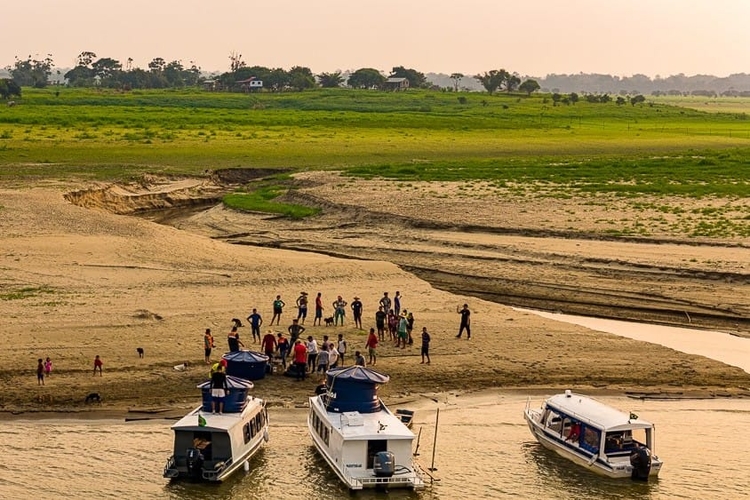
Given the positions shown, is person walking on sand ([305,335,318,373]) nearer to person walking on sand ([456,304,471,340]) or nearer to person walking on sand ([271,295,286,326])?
person walking on sand ([271,295,286,326])

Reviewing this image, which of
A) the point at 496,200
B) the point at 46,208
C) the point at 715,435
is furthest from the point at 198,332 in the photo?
the point at 496,200

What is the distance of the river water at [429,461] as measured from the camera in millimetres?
24031

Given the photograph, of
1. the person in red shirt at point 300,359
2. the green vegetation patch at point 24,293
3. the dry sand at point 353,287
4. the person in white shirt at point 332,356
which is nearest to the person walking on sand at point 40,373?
the dry sand at point 353,287

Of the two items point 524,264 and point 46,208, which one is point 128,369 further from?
point 46,208

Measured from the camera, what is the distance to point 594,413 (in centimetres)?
2578

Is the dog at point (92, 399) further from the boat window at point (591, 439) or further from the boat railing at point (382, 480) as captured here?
the boat window at point (591, 439)

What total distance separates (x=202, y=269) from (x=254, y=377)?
13400 millimetres

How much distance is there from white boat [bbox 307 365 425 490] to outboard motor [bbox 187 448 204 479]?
9.23ft

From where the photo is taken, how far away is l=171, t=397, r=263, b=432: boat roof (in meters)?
24.0

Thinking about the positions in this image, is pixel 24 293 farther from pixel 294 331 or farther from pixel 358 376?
pixel 358 376

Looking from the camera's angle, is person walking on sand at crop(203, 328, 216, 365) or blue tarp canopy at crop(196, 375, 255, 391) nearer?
blue tarp canopy at crop(196, 375, 255, 391)

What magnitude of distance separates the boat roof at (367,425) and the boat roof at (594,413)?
3.92m

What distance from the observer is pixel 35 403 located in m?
28.3

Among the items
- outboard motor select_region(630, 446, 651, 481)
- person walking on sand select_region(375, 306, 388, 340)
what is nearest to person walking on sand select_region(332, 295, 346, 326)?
person walking on sand select_region(375, 306, 388, 340)
